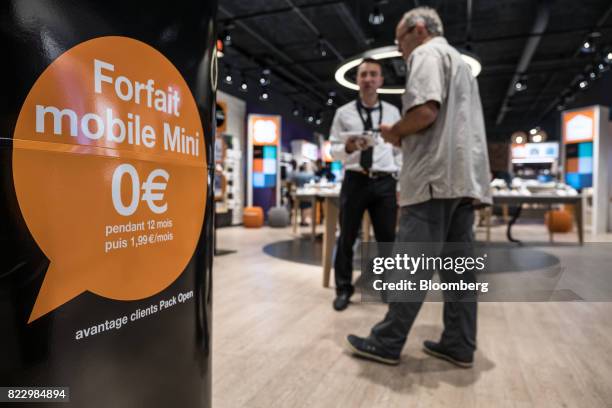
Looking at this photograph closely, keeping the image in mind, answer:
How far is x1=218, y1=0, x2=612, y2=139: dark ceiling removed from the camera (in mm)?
6930

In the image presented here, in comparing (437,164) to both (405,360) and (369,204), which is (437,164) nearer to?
(405,360)

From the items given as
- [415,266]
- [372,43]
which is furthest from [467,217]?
[372,43]

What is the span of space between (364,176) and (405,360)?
109cm

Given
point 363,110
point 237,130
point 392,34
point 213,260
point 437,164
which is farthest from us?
point 237,130

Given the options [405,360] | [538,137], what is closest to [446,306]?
[405,360]

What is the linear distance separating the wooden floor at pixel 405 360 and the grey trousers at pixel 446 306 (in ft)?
0.35

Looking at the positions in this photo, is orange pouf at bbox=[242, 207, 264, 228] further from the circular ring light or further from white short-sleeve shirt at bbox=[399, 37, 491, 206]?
white short-sleeve shirt at bbox=[399, 37, 491, 206]

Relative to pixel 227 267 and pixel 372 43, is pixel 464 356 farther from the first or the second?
pixel 372 43

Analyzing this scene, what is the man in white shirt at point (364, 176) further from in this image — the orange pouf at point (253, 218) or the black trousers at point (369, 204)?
the orange pouf at point (253, 218)

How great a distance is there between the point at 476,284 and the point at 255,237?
567 cm

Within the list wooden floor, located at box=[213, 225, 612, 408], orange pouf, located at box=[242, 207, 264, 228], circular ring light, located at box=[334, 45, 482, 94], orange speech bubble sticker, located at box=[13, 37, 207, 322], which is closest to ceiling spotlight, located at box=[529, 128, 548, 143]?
orange pouf, located at box=[242, 207, 264, 228]

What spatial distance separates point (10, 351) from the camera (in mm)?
563

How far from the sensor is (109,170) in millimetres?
682

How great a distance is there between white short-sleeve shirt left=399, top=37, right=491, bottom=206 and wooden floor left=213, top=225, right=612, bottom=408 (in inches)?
23.8
